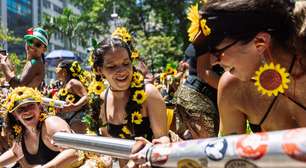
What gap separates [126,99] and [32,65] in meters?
2.42

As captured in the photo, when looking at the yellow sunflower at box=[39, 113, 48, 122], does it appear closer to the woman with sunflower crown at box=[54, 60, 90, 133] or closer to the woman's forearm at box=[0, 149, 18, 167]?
the woman's forearm at box=[0, 149, 18, 167]

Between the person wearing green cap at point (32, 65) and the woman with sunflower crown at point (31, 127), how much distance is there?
1739 millimetres

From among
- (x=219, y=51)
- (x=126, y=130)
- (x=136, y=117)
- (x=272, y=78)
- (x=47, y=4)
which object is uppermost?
(x=47, y=4)

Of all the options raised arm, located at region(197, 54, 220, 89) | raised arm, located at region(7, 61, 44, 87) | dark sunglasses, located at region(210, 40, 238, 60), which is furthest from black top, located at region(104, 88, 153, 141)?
raised arm, located at region(7, 61, 44, 87)

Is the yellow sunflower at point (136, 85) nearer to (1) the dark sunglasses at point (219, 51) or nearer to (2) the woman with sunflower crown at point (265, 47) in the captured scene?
(2) the woman with sunflower crown at point (265, 47)

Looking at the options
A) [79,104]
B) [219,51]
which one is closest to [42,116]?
[219,51]

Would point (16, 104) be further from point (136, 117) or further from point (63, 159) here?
point (136, 117)

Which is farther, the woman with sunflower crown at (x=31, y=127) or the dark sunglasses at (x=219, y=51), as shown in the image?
the woman with sunflower crown at (x=31, y=127)

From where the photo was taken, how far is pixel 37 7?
7338cm

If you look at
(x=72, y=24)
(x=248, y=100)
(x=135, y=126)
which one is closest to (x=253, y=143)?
(x=248, y=100)

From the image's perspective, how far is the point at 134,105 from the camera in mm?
3752

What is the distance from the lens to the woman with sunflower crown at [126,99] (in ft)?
12.1

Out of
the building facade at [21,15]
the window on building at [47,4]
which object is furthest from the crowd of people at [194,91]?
the window on building at [47,4]

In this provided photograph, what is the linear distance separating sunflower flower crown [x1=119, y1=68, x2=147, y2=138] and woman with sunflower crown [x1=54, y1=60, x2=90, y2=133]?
3304 millimetres
